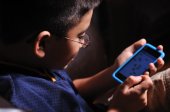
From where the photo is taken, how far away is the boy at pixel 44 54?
0.83m

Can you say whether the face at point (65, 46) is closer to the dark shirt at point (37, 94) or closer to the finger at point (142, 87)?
the dark shirt at point (37, 94)

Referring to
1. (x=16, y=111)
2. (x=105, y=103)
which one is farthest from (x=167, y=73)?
(x=16, y=111)

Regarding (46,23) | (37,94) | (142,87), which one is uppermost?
(46,23)

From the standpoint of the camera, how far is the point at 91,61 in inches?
49.3

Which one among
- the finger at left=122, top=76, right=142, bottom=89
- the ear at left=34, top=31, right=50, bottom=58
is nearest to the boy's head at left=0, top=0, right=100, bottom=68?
the ear at left=34, top=31, right=50, bottom=58

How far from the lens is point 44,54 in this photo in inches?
35.1

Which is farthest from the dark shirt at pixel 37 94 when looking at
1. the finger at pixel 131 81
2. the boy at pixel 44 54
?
the finger at pixel 131 81

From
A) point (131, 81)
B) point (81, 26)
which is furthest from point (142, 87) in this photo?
point (81, 26)

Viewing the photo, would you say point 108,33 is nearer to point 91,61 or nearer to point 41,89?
point 91,61

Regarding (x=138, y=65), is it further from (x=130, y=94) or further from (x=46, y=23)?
(x=46, y=23)

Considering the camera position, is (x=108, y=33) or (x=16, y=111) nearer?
(x=16, y=111)

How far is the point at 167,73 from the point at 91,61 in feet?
0.96

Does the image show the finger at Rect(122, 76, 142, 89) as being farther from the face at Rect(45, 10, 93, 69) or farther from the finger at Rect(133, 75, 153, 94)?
the face at Rect(45, 10, 93, 69)

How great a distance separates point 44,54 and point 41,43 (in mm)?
30
